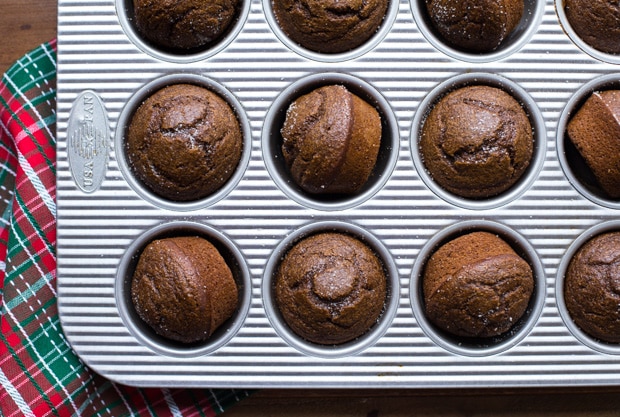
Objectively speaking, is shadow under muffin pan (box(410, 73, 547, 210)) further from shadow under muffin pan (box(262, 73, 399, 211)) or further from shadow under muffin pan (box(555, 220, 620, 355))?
shadow under muffin pan (box(555, 220, 620, 355))

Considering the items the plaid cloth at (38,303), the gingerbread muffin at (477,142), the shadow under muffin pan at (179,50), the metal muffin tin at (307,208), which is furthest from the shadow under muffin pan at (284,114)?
the plaid cloth at (38,303)

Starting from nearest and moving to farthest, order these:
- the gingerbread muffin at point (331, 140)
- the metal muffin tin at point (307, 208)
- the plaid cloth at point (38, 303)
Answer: the gingerbread muffin at point (331, 140) → the metal muffin tin at point (307, 208) → the plaid cloth at point (38, 303)

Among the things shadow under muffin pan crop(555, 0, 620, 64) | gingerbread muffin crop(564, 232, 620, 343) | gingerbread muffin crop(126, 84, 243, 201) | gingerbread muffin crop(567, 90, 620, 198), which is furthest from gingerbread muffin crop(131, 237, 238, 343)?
shadow under muffin pan crop(555, 0, 620, 64)

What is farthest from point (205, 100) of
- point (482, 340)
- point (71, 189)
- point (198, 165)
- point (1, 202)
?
point (482, 340)

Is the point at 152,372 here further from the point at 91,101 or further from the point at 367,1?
the point at 367,1

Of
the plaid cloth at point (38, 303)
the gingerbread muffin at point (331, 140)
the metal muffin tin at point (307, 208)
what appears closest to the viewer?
the gingerbread muffin at point (331, 140)

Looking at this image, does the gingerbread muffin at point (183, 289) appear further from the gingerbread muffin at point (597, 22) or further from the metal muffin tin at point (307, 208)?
the gingerbread muffin at point (597, 22)

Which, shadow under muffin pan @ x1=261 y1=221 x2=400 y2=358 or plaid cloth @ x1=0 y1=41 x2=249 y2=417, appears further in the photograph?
plaid cloth @ x1=0 y1=41 x2=249 y2=417
